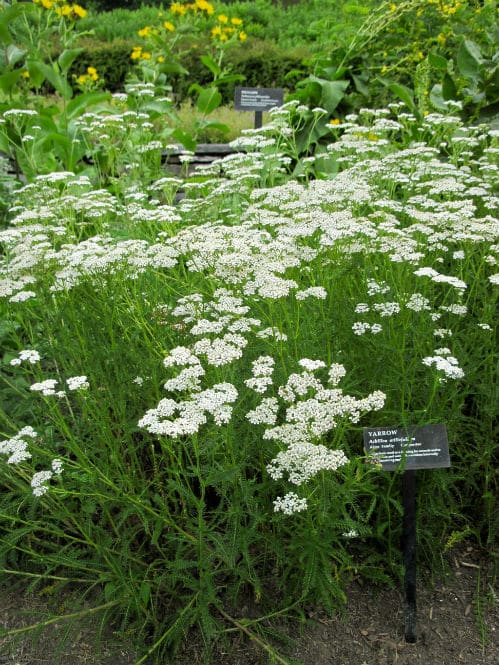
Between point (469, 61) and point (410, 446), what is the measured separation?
473cm

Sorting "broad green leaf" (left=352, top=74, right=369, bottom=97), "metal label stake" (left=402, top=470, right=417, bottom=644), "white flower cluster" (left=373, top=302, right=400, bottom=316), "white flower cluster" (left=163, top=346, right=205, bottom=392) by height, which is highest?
"white flower cluster" (left=163, top=346, right=205, bottom=392)

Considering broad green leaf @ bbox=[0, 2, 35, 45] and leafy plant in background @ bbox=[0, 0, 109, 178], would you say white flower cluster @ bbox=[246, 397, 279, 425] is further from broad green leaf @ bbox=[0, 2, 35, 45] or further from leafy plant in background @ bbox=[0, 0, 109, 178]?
broad green leaf @ bbox=[0, 2, 35, 45]

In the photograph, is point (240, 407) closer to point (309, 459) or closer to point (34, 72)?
point (309, 459)

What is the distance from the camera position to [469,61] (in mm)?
5727

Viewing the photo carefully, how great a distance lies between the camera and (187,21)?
7918mm

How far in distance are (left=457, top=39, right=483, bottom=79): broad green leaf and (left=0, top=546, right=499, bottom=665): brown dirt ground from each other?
4.62m

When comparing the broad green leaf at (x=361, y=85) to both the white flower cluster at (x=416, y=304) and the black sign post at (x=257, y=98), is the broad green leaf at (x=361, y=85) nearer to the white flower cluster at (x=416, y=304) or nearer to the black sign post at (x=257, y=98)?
the black sign post at (x=257, y=98)

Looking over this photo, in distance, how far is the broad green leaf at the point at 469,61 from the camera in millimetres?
5699

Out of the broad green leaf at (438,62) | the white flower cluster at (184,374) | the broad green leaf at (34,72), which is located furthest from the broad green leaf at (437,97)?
the white flower cluster at (184,374)

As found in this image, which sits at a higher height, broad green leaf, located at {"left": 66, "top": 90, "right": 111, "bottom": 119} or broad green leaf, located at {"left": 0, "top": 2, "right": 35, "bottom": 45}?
broad green leaf, located at {"left": 0, "top": 2, "right": 35, "bottom": 45}

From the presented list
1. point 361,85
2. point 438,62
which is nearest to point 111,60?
point 361,85

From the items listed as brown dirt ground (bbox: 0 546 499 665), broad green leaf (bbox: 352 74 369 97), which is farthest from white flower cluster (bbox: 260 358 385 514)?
broad green leaf (bbox: 352 74 369 97)

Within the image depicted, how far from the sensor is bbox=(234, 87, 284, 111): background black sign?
6.21 metres

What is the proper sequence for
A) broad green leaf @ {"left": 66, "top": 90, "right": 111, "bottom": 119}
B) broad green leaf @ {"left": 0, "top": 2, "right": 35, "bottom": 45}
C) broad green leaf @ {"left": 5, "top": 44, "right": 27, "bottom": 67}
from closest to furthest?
broad green leaf @ {"left": 0, "top": 2, "right": 35, "bottom": 45}
broad green leaf @ {"left": 5, "top": 44, "right": 27, "bottom": 67}
broad green leaf @ {"left": 66, "top": 90, "right": 111, "bottom": 119}
